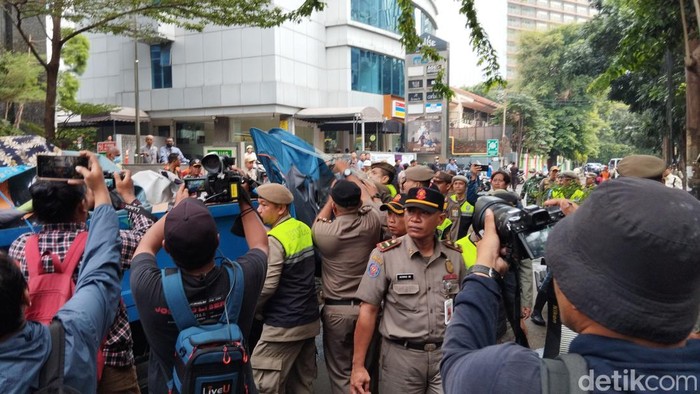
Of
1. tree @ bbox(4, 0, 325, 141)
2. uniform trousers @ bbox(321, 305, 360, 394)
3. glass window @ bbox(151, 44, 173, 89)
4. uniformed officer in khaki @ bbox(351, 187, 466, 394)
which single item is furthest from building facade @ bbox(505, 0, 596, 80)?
uniformed officer in khaki @ bbox(351, 187, 466, 394)

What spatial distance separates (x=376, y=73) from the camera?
3303cm

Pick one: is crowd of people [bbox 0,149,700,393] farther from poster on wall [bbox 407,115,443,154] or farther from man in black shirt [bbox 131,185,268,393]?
poster on wall [bbox 407,115,443,154]

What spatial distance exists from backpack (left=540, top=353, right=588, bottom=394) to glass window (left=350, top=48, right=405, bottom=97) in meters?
30.3

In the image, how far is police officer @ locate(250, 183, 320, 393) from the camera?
352 cm

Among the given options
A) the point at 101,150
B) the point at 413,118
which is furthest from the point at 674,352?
the point at 413,118

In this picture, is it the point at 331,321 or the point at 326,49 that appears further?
the point at 326,49

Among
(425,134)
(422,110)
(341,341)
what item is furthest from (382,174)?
(425,134)

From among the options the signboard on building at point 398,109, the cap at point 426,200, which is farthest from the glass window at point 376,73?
the cap at point 426,200

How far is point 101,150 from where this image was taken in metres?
12.7

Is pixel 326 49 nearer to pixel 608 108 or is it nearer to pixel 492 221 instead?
pixel 492 221

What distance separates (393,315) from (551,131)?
1685 inches

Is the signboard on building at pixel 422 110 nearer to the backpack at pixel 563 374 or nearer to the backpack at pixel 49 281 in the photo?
the backpack at pixel 49 281

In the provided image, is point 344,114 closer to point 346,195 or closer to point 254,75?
point 254,75

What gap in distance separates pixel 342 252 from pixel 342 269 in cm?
12
